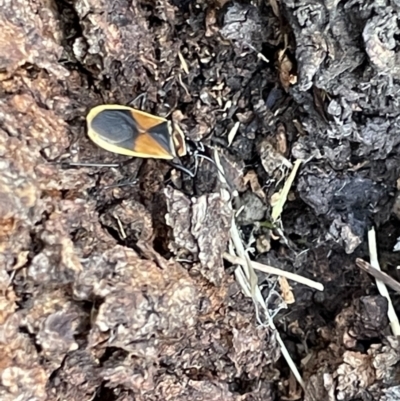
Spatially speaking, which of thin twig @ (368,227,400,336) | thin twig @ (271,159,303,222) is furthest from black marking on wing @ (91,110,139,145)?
thin twig @ (368,227,400,336)

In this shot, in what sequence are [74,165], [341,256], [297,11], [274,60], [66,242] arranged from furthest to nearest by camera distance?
[341,256] → [274,60] → [297,11] → [74,165] → [66,242]

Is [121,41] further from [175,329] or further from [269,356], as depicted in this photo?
[269,356]

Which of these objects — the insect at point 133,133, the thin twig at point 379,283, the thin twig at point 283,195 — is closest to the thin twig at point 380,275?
the thin twig at point 379,283

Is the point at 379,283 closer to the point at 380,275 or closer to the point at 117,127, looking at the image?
the point at 380,275

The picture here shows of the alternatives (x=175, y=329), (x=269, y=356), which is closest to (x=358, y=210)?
(x=269, y=356)

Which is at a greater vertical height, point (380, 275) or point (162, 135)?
point (162, 135)

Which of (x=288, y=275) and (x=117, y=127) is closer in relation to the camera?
(x=117, y=127)

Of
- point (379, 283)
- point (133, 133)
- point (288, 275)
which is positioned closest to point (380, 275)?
point (379, 283)
